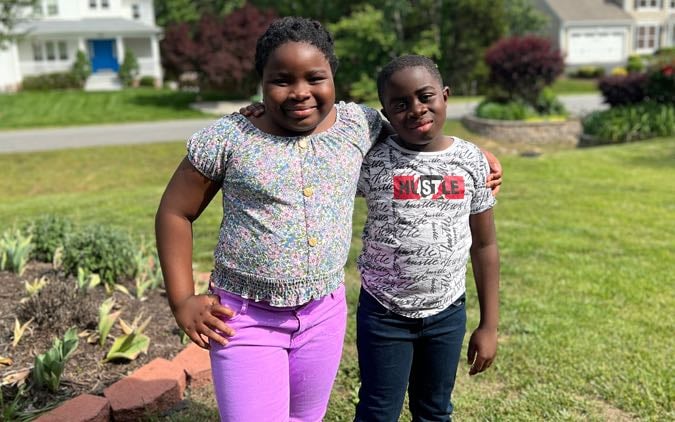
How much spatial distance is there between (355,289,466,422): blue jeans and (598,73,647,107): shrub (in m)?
15.5

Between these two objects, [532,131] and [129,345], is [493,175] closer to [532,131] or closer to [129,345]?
[129,345]

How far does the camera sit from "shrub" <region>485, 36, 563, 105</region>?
1784 cm

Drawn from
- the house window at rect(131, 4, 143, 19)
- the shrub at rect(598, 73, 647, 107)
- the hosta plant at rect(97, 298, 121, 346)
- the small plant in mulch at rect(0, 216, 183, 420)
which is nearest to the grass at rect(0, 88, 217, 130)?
the house window at rect(131, 4, 143, 19)

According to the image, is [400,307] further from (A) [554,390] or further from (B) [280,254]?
(A) [554,390]

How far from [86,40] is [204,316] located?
36.5 meters

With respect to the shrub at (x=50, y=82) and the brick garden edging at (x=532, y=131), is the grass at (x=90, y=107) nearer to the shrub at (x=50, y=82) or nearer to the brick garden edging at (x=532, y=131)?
the shrub at (x=50, y=82)

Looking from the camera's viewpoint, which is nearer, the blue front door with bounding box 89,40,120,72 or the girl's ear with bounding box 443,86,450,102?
the girl's ear with bounding box 443,86,450,102

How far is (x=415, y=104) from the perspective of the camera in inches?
81.6

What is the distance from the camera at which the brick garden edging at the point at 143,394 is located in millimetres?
2855

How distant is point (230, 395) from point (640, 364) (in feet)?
8.28

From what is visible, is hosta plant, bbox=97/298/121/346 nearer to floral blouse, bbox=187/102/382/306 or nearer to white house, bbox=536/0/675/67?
floral blouse, bbox=187/102/382/306

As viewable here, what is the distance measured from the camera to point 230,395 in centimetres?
196

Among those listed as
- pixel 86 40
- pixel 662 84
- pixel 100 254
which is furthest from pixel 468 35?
pixel 100 254

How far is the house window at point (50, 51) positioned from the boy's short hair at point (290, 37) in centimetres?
3613
